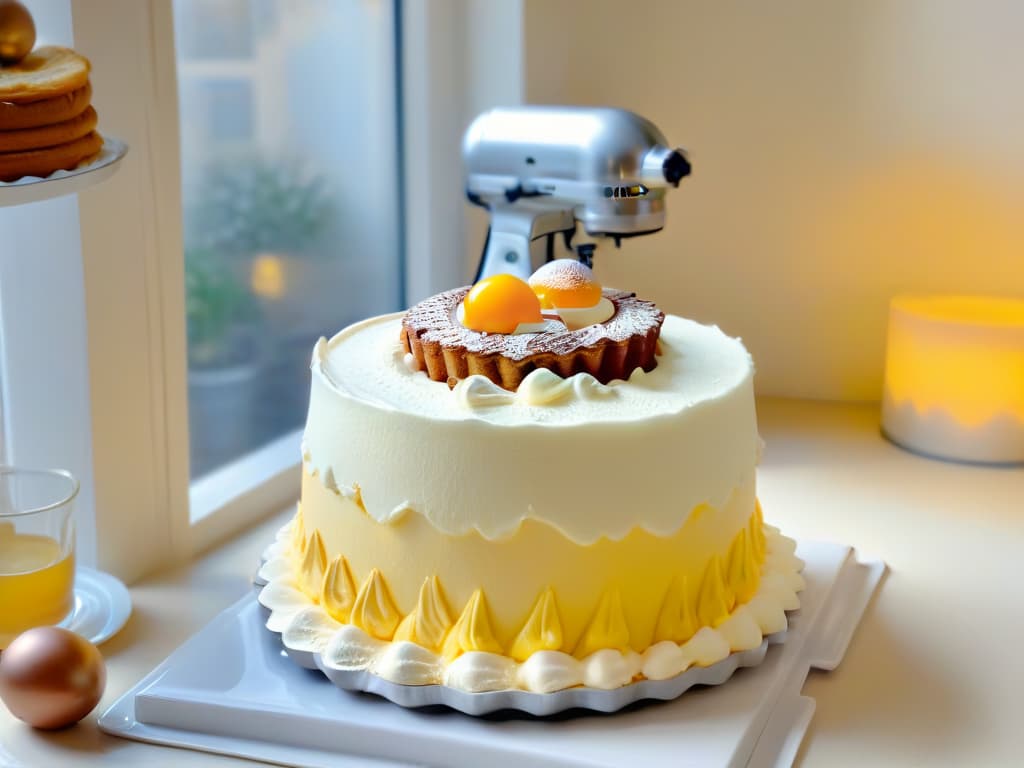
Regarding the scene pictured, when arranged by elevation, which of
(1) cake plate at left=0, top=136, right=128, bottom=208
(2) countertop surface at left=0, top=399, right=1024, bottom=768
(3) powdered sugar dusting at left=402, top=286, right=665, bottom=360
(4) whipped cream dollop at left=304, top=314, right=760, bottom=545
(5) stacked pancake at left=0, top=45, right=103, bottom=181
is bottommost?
(2) countertop surface at left=0, top=399, right=1024, bottom=768

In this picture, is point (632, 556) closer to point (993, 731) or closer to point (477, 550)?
point (477, 550)

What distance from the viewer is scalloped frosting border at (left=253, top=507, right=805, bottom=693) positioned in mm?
928

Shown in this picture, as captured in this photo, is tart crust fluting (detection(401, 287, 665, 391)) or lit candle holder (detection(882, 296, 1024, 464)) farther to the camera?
lit candle holder (detection(882, 296, 1024, 464))

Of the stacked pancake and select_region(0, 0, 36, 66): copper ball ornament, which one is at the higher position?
select_region(0, 0, 36, 66): copper ball ornament

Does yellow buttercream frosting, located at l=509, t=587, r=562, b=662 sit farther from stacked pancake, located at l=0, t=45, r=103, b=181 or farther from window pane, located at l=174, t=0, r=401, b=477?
window pane, located at l=174, t=0, r=401, b=477

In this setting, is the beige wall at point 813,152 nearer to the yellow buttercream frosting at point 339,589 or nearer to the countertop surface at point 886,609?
the countertop surface at point 886,609

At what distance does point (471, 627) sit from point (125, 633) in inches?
14.2

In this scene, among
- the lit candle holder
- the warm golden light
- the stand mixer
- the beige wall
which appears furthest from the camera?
the warm golden light

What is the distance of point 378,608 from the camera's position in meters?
0.97

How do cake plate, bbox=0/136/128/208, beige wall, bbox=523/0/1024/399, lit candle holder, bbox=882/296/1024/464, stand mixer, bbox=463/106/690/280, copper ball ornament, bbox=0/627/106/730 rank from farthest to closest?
beige wall, bbox=523/0/1024/399, lit candle holder, bbox=882/296/1024/464, stand mixer, bbox=463/106/690/280, copper ball ornament, bbox=0/627/106/730, cake plate, bbox=0/136/128/208

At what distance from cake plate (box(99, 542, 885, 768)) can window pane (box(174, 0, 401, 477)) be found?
2.31 ft

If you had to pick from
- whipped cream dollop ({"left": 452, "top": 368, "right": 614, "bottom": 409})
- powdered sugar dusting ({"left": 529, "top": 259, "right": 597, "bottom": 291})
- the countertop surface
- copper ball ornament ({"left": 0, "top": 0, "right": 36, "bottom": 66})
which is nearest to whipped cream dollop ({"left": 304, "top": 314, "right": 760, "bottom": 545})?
whipped cream dollop ({"left": 452, "top": 368, "right": 614, "bottom": 409})

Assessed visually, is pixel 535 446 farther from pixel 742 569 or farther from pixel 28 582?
pixel 28 582

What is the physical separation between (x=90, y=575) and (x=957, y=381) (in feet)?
3.38
